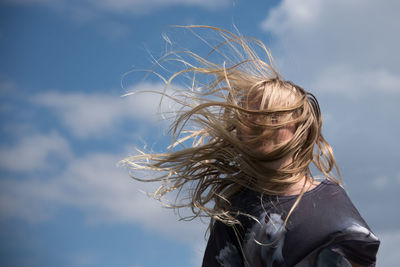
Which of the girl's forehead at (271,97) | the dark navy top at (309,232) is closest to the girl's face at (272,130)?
the girl's forehead at (271,97)

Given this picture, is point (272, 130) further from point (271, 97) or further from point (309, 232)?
point (309, 232)

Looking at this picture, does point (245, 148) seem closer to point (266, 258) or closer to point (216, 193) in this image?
point (216, 193)

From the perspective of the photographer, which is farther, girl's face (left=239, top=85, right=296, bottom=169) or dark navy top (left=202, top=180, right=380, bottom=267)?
girl's face (left=239, top=85, right=296, bottom=169)

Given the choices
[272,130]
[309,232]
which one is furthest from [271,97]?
[309,232]

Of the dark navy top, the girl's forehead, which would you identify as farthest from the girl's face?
the dark navy top

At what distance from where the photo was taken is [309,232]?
3346mm

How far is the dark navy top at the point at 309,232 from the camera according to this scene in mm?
3332

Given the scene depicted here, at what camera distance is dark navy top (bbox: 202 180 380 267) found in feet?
10.9

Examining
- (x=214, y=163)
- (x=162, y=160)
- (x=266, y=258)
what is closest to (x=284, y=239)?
(x=266, y=258)

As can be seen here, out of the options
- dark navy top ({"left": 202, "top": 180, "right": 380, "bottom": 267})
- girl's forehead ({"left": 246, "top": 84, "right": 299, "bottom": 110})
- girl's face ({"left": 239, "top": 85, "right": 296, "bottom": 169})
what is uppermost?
girl's forehead ({"left": 246, "top": 84, "right": 299, "bottom": 110})

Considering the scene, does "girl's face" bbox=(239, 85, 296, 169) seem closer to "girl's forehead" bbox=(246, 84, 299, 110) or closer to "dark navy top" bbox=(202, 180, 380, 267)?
"girl's forehead" bbox=(246, 84, 299, 110)

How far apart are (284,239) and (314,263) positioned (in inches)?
9.8

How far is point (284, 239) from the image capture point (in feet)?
11.2

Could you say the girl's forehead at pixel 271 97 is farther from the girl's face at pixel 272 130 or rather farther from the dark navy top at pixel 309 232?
the dark navy top at pixel 309 232
